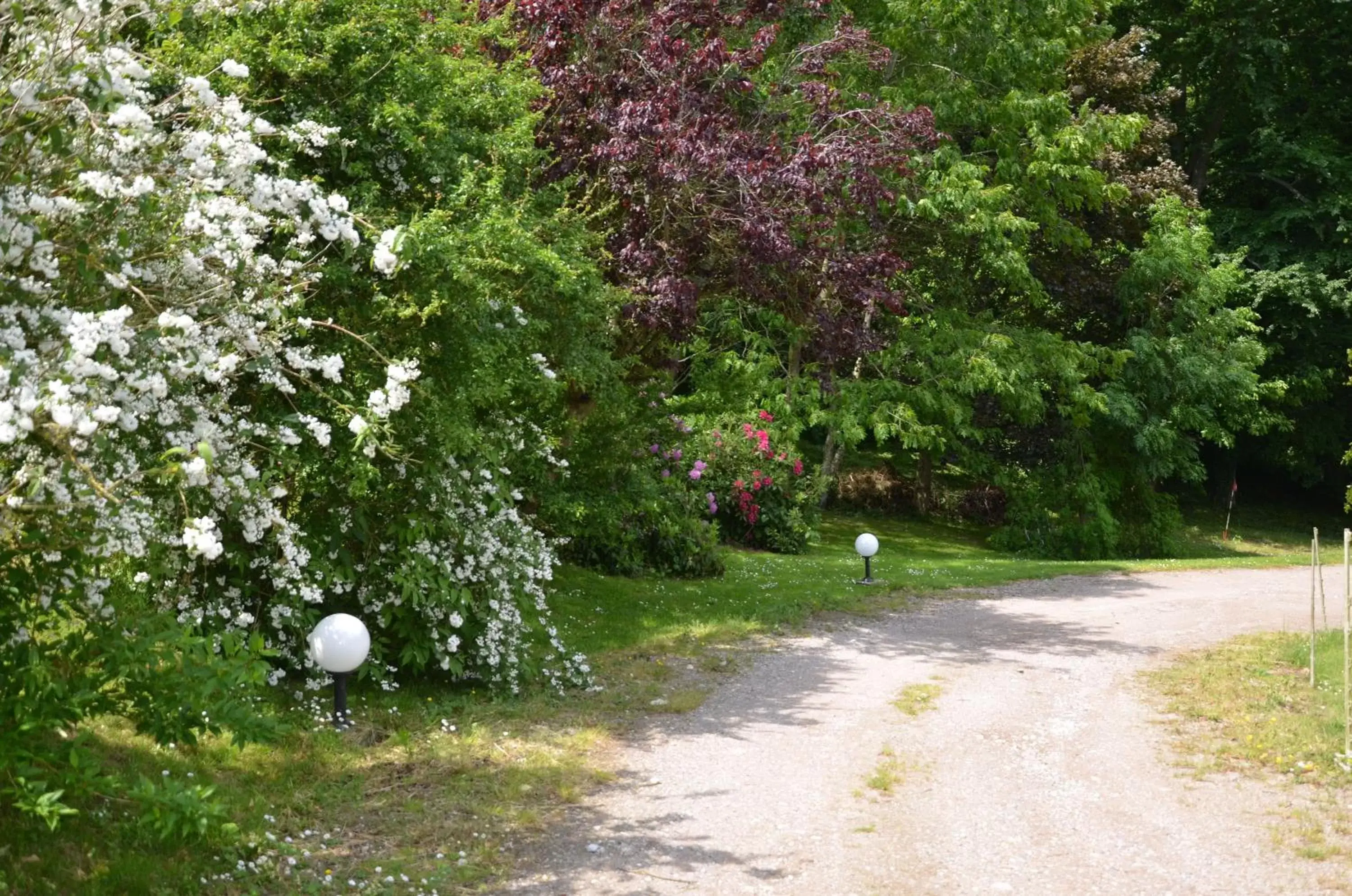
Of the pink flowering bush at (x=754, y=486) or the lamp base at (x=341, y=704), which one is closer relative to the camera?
the lamp base at (x=341, y=704)

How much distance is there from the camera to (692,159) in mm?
11336

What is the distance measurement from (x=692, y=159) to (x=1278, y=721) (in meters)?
6.61

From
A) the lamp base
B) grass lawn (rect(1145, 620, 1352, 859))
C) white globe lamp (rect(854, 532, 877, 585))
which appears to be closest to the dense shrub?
the lamp base

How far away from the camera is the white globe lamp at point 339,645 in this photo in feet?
23.6

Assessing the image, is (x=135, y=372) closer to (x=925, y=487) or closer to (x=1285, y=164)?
(x=925, y=487)

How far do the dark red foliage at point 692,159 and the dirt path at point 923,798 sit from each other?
12.1ft

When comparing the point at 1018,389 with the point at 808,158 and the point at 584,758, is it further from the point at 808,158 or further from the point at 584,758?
the point at 584,758

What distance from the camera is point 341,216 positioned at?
700 centimetres

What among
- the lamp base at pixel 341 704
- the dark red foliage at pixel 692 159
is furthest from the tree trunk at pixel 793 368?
the lamp base at pixel 341 704

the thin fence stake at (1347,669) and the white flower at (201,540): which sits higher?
the white flower at (201,540)

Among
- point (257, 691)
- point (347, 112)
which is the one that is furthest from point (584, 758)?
point (347, 112)

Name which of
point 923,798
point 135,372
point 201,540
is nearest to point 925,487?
point 923,798

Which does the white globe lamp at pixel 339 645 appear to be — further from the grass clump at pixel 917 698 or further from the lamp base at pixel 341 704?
the grass clump at pixel 917 698

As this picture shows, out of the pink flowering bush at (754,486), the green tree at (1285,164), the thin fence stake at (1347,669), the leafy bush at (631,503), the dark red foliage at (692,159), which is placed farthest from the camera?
the green tree at (1285,164)
